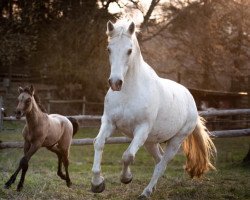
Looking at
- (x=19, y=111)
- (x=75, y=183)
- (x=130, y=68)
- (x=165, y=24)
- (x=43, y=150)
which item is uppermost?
(x=165, y=24)

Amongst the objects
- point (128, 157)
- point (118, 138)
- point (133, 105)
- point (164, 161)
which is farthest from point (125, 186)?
point (118, 138)

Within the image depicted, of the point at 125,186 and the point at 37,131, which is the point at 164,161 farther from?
the point at 37,131

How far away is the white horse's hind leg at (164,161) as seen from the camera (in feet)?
19.5

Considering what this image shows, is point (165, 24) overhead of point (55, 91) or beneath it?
overhead

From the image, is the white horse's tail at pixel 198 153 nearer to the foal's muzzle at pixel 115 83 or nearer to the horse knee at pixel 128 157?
the horse knee at pixel 128 157

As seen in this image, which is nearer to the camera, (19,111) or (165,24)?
(19,111)

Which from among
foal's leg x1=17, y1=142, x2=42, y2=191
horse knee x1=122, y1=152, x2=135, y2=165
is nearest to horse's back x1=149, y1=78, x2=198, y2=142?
horse knee x1=122, y1=152, x2=135, y2=165

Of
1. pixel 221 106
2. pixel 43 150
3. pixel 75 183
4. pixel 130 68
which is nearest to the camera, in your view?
pixel 130 68

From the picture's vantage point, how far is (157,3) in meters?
22.4

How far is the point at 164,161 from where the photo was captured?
632cm

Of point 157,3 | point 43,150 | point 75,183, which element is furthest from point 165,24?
point 75,183

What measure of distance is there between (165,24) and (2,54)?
327 inches

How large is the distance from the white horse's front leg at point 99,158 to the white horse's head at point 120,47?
66cm

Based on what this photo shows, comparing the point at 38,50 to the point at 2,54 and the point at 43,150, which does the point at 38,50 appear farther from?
the point at 43,150
